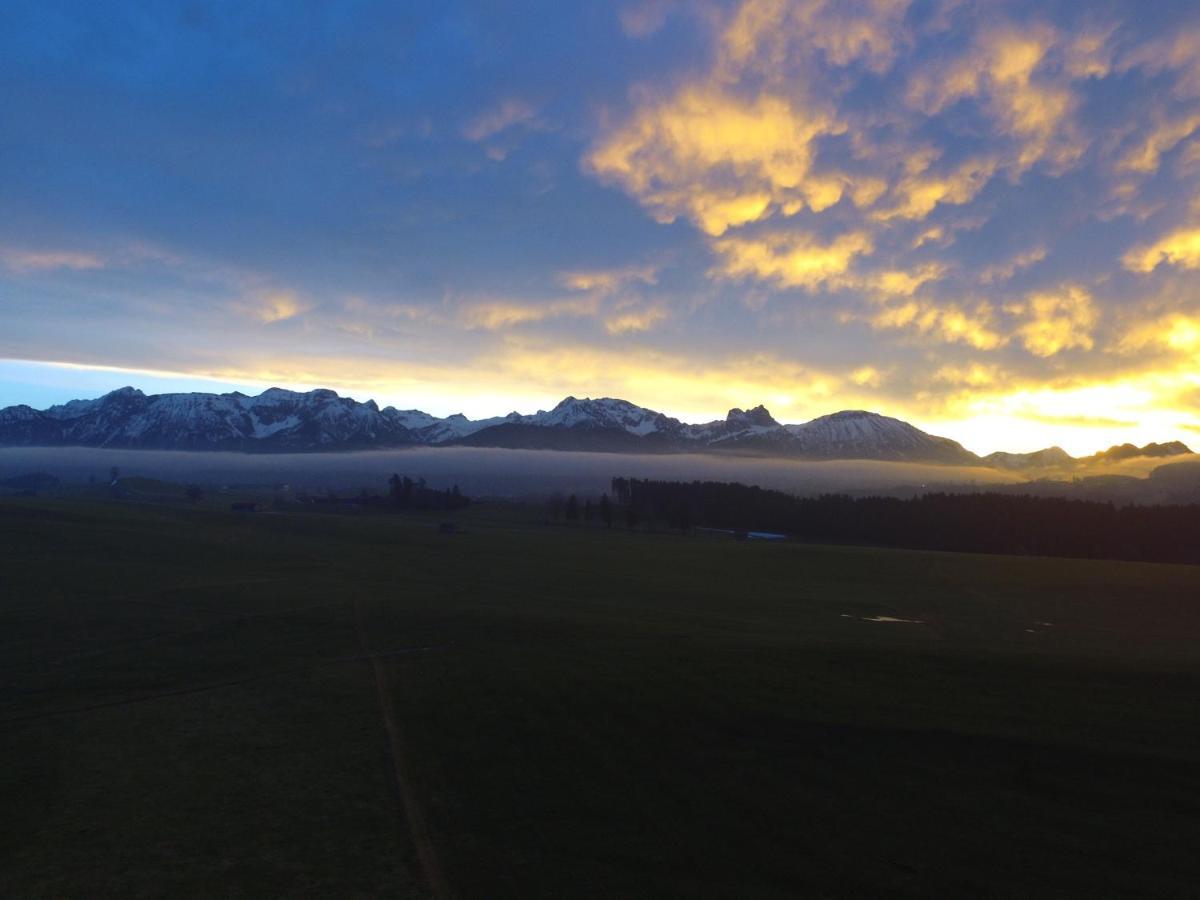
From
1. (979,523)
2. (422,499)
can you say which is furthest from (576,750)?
(422,499)

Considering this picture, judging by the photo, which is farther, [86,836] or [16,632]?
[16,632]

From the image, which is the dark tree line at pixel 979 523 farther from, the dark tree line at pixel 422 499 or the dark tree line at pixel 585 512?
the dark tree line at pixel 422 499

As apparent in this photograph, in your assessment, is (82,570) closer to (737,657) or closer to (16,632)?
(16,632)

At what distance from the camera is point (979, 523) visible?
447 ft

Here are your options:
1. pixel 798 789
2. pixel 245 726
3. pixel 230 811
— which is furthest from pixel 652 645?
pixel 230 811

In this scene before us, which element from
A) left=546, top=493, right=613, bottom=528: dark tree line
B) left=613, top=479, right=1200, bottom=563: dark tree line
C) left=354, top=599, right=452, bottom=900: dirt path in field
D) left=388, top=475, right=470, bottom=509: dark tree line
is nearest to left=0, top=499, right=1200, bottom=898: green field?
left=354, top=599, right=452, bottom=900: dirt path in field

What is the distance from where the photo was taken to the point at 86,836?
2000 centimetres

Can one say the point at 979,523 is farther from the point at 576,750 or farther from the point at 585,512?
the point at 576,750

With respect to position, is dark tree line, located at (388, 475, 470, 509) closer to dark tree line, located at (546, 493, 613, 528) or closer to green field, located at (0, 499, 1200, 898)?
dark tree line, located at (546, 493, 613, 528)

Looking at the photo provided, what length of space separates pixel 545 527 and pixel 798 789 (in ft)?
416

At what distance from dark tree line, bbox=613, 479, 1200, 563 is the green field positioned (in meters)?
76.2

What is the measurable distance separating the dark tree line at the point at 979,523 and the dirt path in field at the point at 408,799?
386ft

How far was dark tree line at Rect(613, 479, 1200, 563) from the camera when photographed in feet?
403

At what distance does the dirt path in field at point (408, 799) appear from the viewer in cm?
1789
